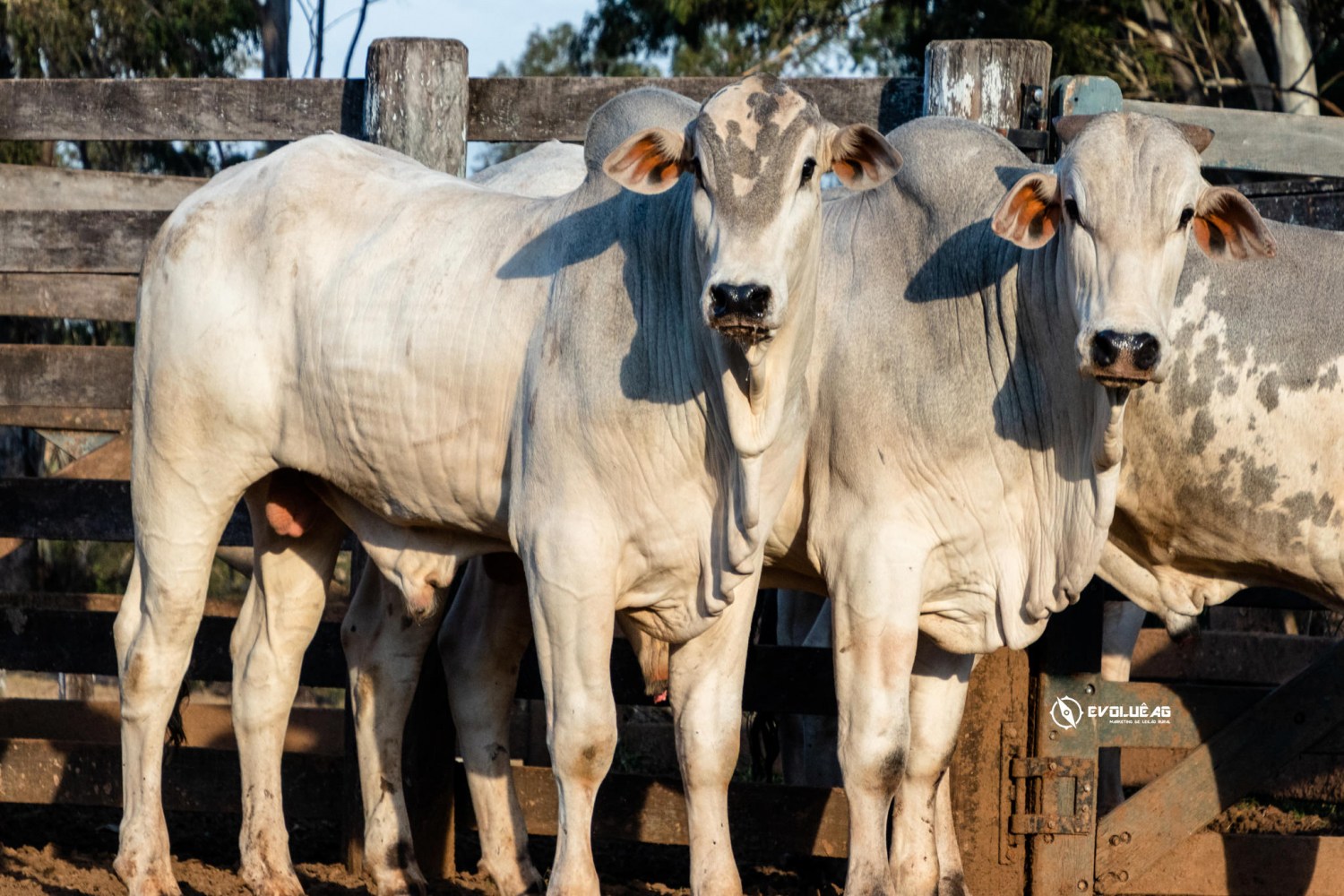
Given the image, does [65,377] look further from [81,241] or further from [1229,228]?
[1229,228]

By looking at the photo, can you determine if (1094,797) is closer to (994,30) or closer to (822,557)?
(822,557)

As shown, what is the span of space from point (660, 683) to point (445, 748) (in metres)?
1.47

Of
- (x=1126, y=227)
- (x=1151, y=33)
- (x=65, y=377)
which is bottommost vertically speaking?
(x=65, y=377)

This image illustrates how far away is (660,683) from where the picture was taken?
5008mm

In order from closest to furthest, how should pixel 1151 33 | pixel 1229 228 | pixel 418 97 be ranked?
pixel 1229 228 < pixel 418 97 < pixel 1151 33

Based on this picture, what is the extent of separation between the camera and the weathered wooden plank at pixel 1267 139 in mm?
5898

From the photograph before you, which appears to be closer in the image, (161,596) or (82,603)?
(161,596)

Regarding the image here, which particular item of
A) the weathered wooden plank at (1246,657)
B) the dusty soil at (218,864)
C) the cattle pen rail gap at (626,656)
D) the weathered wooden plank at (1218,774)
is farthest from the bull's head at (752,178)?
the weathered wooden plank at (1246,657)

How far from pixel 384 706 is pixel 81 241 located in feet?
7.24

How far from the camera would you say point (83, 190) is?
24.5 ft

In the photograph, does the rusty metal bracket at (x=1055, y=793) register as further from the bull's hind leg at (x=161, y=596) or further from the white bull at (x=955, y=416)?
the bull's hind leg at (x=161, y=596)

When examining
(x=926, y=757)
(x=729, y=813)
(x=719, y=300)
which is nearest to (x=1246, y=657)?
(x=729, y=813)

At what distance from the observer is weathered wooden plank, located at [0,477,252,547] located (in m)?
6.63

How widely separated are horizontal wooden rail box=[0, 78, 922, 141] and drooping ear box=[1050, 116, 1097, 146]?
44.1 inches
